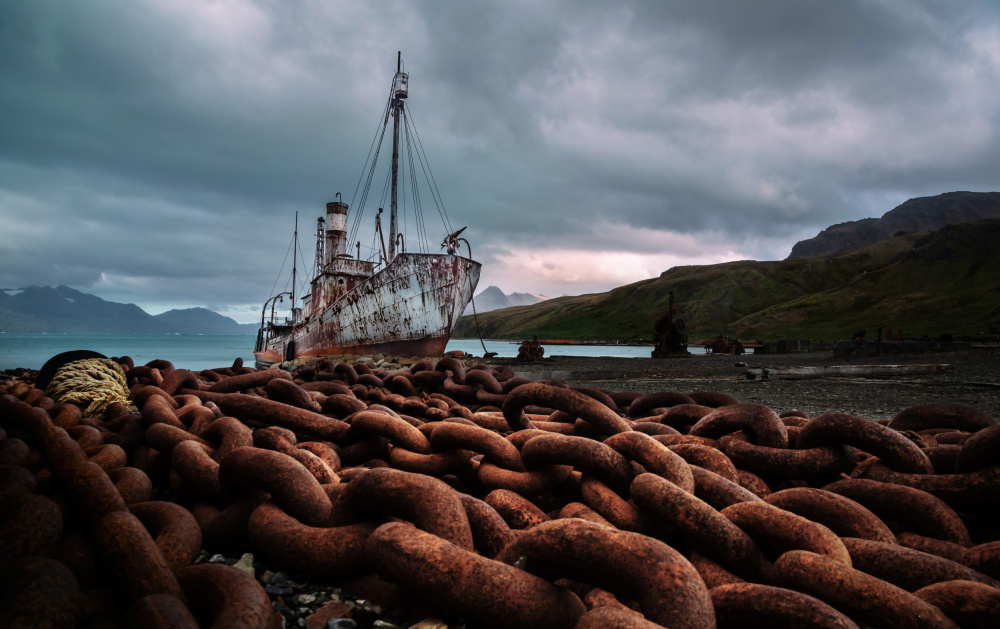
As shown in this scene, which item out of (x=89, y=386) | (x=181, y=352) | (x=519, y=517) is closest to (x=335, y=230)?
(x=89, y=386)

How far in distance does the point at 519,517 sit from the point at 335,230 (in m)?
29.5

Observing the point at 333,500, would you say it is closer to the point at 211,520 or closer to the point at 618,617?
the point at 211,520

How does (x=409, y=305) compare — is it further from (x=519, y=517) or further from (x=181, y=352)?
(x=181, y=352)

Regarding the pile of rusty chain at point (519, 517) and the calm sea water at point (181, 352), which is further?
the calm sea water at point (181, 352)

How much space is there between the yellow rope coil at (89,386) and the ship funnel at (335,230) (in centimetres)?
2645

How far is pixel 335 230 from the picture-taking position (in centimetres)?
2877

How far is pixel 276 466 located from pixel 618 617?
1.07 metres

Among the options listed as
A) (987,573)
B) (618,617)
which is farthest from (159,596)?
(987,573)

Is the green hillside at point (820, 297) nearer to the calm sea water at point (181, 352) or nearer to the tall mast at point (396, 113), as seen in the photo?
the calm sea water at point (181, 352)

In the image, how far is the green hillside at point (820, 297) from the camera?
73.0 m

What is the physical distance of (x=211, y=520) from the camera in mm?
1500

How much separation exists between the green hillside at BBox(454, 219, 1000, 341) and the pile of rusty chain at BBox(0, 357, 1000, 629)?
6548 centimetres

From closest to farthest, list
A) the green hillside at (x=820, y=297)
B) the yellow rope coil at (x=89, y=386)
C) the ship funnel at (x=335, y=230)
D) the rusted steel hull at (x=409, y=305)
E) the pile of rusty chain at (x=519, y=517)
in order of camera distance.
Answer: the pile of rusty chain at (x=519, y=517) → the yellow rope coil at (x=89, y=386) → the rusted steel hull at (x=409, y=305) → the ship funnel at (x=335, y=230) → the green hillside at (x=820, y=297)

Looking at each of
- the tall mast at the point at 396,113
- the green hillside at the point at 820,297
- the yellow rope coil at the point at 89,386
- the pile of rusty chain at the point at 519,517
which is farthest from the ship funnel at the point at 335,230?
the green hillside at the point at 820,297
